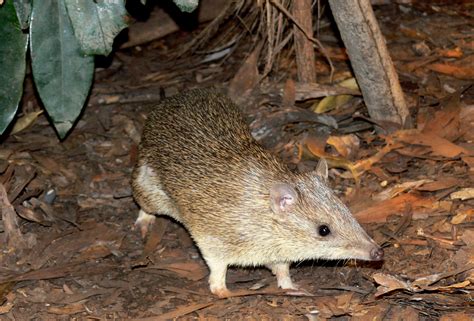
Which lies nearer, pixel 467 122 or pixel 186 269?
pixel 186 269

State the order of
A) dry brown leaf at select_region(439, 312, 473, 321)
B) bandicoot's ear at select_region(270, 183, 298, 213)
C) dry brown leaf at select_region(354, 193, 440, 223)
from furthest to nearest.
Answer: dry brown leaf at select_region(354, 193, 440, 223) < bandicoot's ear at select_region(270, 183, 298, 213) < dry brown leaf at select_region(439, 312, 473, 321)

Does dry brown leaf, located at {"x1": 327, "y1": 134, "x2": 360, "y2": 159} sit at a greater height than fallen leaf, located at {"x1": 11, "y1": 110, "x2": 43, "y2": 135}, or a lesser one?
greater

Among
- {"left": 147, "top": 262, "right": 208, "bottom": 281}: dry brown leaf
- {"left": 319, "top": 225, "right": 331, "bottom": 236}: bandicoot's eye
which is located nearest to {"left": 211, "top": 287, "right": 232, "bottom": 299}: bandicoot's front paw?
{"left": 147, "top": 262, "right": 208, "bottom": 281}: dry brown leaf

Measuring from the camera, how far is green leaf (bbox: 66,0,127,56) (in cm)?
680

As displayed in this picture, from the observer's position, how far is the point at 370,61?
7512 mm

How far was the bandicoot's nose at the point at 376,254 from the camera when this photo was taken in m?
6.13

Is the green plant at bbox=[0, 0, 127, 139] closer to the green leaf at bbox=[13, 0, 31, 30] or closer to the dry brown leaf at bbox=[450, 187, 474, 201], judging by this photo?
the green leaf at bbox=[13, 0, 31, 30]

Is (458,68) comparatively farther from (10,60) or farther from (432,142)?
(10,60)

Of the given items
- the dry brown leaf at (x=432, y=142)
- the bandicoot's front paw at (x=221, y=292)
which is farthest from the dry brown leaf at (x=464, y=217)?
the bandicoot's front paw at (x=221, y=292)

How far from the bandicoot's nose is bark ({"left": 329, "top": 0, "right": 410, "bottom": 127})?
2.00 meters

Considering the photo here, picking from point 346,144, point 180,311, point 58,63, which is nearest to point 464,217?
point 346,144

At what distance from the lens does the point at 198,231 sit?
664cm

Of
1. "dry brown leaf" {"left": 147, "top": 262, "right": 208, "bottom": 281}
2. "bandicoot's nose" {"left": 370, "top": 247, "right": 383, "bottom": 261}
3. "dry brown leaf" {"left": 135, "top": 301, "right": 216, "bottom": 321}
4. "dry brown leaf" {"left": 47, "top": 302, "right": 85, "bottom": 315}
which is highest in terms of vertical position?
"bandicoot's nose" {"left": 370, "top": 247, "right": 383, "bottom": 261}

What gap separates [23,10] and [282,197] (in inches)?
104
